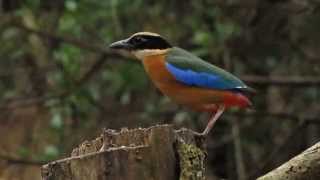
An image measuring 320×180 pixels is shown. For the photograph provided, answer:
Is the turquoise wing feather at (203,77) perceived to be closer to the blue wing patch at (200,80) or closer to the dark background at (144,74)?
the blue wing patch at (200,80)

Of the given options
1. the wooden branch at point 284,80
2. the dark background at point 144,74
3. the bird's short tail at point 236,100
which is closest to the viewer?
the bird's short tail at point 236,100

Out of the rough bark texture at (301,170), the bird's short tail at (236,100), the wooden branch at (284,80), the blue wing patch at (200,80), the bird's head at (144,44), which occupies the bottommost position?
the rough bark texture at (301,170)

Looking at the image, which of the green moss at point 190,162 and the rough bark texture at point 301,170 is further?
the rough bark texture at point 301,170

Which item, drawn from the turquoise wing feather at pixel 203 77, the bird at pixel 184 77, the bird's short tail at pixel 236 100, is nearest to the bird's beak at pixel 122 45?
the bird at pixel 184 77

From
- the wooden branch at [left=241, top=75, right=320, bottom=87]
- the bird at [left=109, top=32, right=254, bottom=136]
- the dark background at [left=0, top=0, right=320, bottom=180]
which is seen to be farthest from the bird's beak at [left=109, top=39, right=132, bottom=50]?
the wooden branch at [left=241, top=75, right=320, bottom=87]

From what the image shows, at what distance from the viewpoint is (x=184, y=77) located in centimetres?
534

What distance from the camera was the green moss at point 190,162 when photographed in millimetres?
3504

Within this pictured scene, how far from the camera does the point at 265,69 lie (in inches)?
384

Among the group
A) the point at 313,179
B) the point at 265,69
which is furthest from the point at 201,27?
Answer: the point at 313,179

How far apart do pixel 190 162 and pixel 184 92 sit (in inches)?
72.5

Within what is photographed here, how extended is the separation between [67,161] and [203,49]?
212 inches

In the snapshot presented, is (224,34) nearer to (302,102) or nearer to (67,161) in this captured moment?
(302,102)

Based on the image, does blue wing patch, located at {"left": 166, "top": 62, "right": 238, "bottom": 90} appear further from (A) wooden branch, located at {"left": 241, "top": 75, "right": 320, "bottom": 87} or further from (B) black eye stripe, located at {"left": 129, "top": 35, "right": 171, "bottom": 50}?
(A) wooden branch, located at {"left": 241, "top": 75, "right": 320, "bottom": 87}

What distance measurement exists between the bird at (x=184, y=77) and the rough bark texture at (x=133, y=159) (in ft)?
5.73
